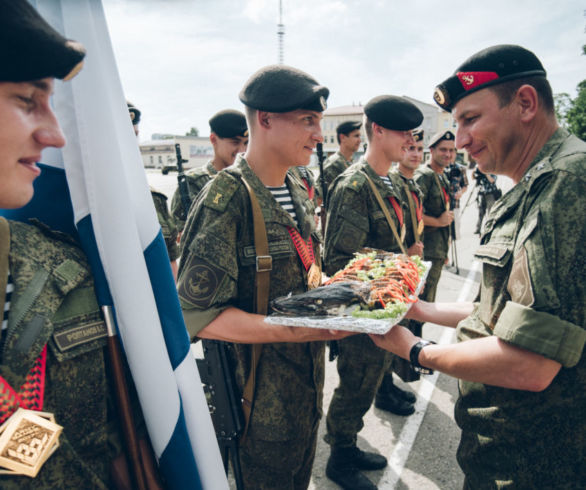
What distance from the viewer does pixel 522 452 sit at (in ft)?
5.37

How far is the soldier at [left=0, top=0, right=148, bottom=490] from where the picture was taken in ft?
2.88

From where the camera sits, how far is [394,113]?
365 centimetres

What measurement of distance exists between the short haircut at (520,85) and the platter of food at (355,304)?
108 centimetres

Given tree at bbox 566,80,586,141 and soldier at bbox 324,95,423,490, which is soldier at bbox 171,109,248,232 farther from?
tree at bbox 566,80,586,141

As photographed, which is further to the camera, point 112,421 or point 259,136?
point 259,136

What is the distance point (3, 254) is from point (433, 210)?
5628 mm

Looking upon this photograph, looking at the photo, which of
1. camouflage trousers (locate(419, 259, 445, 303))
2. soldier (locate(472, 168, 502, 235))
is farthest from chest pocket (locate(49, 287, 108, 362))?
soldier (locate(472, 168, 502, 235))

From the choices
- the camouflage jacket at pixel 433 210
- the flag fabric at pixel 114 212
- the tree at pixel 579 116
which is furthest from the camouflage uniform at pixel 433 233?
the tree at pixel 579 116

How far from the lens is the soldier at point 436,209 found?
5113mm

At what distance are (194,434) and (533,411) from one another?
1434mm

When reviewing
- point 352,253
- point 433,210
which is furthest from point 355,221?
point 433,210

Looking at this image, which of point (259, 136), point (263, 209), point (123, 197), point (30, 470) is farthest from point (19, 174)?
point (259, 136)

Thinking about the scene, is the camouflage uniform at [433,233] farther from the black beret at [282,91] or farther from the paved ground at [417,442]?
the black beret at [282,91]

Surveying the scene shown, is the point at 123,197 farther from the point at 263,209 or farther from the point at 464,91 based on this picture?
the point at 464,91
